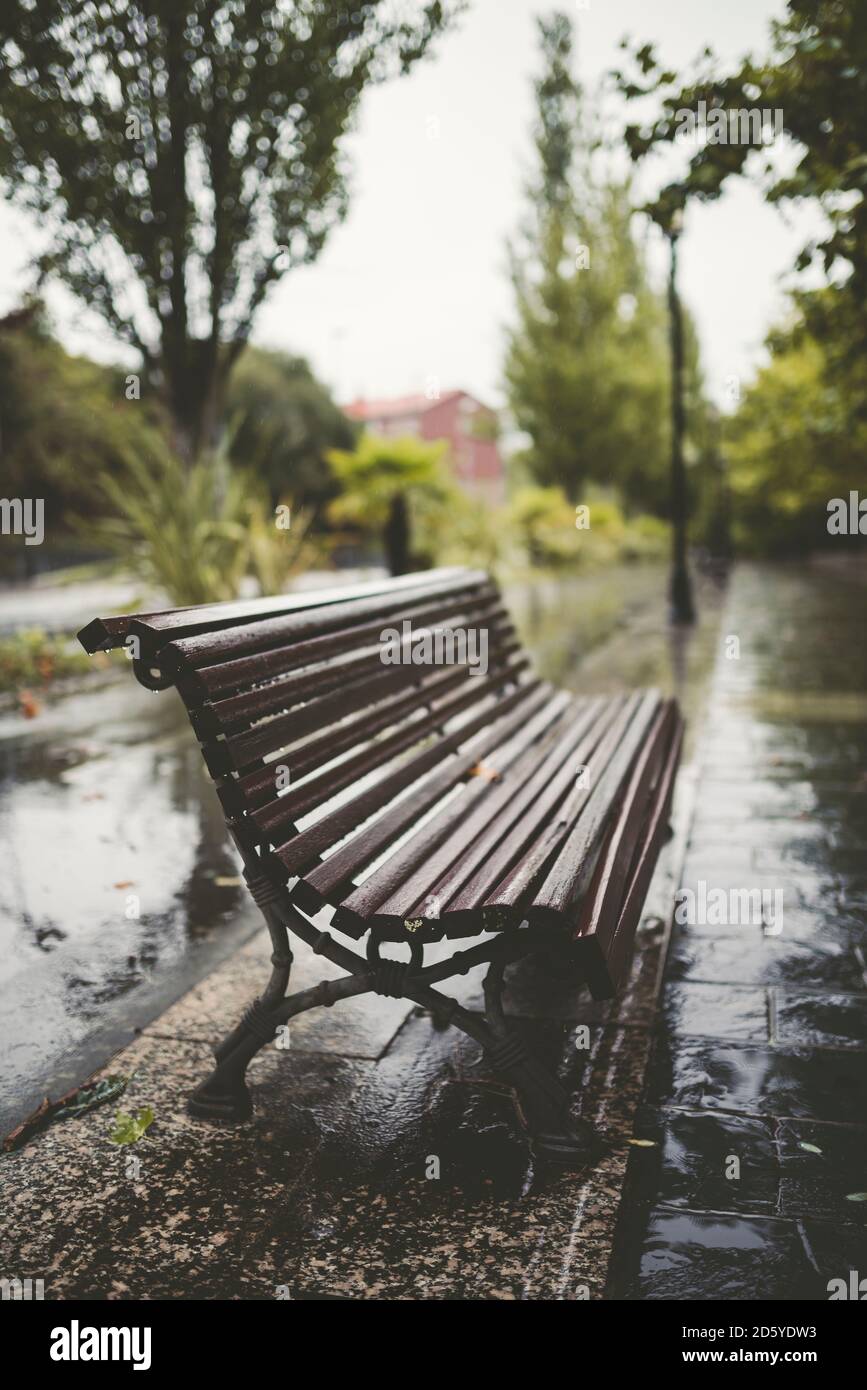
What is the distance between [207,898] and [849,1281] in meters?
2.62

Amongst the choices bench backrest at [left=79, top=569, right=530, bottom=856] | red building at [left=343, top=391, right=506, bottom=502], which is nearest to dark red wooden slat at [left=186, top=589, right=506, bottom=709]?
bench backrest at [left=79, top=569, right=530, bottom=856]

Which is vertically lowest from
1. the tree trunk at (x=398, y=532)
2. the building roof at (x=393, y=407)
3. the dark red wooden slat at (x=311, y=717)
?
the dark red wooden slat at (x=311, y=717)

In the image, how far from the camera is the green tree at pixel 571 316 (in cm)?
3097

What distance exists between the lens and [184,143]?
9359mm

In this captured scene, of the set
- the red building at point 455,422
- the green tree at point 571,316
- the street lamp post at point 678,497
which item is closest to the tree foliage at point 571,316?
the green tree at point 571,316

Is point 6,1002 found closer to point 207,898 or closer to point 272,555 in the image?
point 207,898

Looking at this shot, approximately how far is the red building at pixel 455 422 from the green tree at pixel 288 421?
318 centimetres

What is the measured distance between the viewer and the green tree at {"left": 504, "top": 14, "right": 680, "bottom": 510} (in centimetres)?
3097

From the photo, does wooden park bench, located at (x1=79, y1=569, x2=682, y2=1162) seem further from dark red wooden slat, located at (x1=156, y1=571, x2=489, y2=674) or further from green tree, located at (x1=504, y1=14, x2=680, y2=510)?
green tree, located at (x1=504, y1=14, x2=680, y2=510)

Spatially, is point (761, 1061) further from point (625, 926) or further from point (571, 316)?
point (571, 316)

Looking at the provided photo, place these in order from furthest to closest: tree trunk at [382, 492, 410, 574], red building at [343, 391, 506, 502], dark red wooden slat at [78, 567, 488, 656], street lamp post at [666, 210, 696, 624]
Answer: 1. red building at [343, 391, 506, 502]
2. tree trunk at [382, 492, 410, 574]
3. street lamp post at [666, 210, 696, 624]
4. dark red wooden slat at [78, 567, 488, 656]

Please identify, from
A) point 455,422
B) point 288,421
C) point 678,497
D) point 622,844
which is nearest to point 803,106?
point 622,844

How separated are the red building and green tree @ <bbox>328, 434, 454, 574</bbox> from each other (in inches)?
755

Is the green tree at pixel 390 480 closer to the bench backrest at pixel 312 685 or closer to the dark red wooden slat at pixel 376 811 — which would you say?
the bench backrest at pixel 312 685
